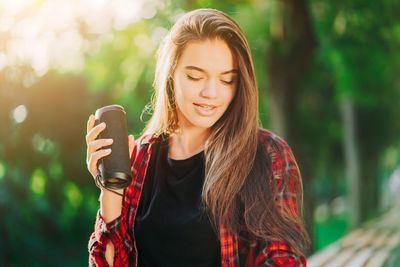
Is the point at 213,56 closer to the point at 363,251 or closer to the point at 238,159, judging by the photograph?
the point at 238,159

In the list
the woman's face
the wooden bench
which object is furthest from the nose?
the wooden bench

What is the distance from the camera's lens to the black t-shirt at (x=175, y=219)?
2633 mm

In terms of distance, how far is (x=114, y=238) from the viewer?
2762 mm

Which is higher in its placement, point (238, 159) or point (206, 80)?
point (206, 80)

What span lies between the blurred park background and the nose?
461cm

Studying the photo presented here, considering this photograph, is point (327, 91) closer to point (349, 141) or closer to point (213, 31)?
point (349, 141)

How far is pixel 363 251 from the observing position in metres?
7.41

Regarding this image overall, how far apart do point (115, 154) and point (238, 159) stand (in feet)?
1.54

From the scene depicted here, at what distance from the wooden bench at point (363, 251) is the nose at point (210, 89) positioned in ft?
12.8

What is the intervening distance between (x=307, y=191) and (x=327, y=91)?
7503 millimetres

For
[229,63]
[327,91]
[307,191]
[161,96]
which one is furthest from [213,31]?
[327,91]

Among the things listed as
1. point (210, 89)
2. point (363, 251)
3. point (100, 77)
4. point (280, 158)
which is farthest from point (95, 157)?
point (100, 77)

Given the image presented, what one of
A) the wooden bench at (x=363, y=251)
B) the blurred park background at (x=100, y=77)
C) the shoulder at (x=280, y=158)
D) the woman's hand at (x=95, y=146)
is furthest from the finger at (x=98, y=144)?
the blurred park background at (x=100, y=77)

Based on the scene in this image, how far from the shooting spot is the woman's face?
8.73ft
